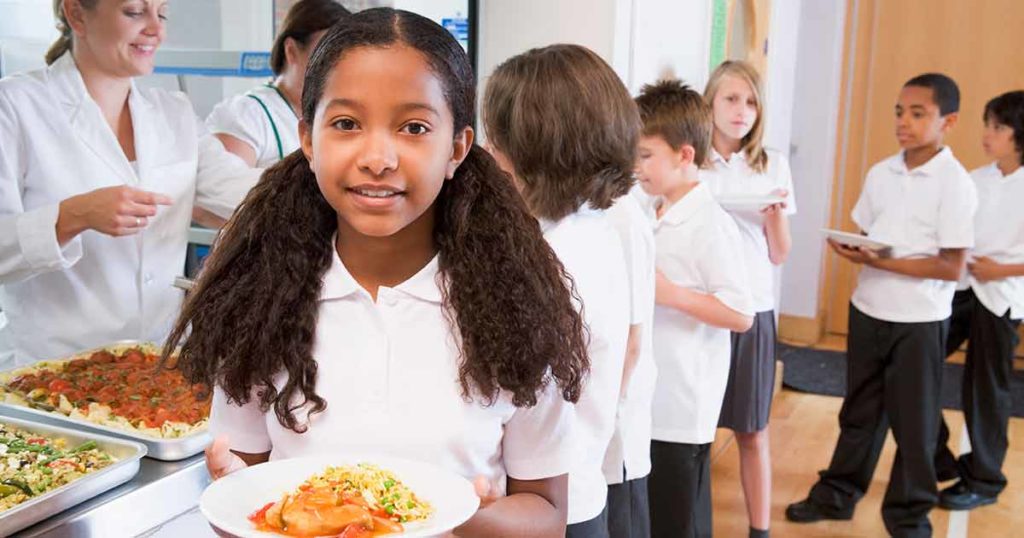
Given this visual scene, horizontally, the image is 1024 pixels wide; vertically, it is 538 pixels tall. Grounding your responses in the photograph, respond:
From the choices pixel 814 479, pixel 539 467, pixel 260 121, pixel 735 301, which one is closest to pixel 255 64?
pixel 260 121

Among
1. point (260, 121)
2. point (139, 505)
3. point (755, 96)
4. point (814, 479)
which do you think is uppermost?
point (755, 96)

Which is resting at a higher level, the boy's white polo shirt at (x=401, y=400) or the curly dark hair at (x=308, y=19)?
the curly dark hair at (x=308, y=19)

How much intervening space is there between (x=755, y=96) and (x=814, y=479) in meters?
1.51

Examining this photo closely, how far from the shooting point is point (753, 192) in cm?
319

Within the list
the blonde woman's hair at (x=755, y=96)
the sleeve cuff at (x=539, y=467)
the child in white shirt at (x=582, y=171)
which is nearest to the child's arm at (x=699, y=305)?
the child in white shirt at (x=582, y=171)

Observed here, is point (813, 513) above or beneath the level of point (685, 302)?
beneath

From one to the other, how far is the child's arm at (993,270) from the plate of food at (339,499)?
299 cm

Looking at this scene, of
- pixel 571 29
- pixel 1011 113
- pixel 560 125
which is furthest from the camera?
pixel 1011 113

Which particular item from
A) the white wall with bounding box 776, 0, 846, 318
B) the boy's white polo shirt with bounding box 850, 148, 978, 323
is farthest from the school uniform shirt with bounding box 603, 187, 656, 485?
the white wall with bounding box 776, 0, 846, 318

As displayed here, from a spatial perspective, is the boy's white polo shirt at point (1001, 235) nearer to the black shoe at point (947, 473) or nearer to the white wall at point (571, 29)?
the black shoe at point (947, 473)

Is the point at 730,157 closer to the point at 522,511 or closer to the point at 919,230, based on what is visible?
the point at 919,230

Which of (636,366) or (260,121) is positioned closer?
(636,366)

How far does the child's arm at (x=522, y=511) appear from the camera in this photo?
0.97 m

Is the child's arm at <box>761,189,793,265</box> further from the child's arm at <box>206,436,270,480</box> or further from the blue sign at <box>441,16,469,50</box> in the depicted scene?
the child's arm at <box>206,436,270,480</box>
